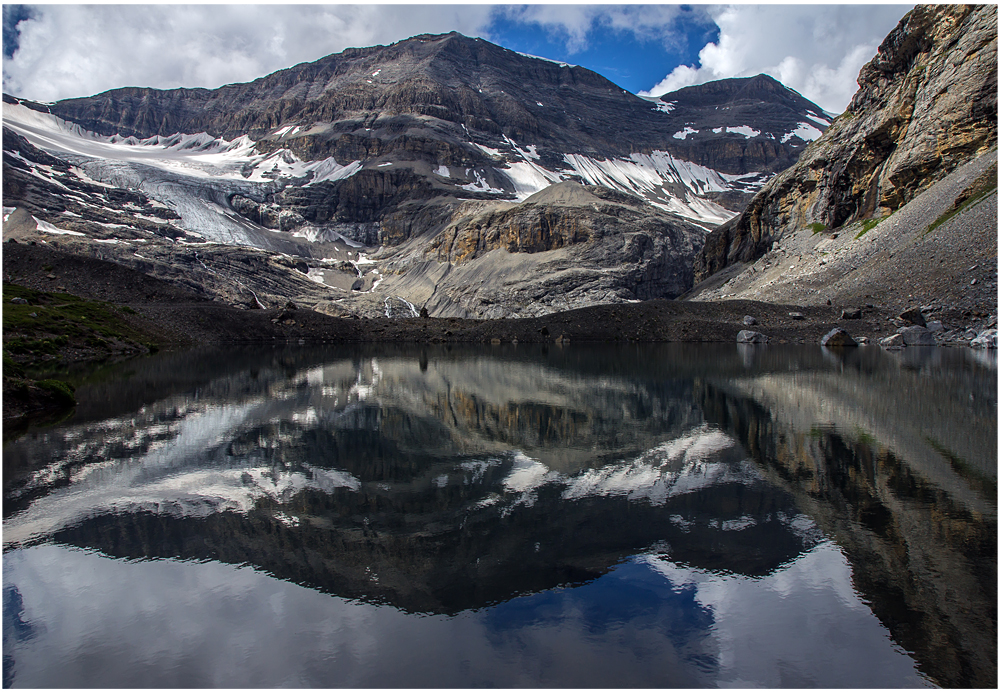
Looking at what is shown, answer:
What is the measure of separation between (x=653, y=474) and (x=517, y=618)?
175 inches

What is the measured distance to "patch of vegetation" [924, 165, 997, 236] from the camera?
142 feet

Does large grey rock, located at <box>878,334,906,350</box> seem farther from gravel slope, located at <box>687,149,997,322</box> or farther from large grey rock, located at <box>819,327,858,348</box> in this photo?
gravel slope, located at <box>687,149,997,322</box>

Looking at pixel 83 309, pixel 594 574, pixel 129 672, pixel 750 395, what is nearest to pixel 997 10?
pixel 750 395

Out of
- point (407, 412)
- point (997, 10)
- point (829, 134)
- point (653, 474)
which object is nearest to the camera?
point (653, 474)

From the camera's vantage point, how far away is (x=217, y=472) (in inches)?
349

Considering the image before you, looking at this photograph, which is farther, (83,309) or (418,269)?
(418,269)

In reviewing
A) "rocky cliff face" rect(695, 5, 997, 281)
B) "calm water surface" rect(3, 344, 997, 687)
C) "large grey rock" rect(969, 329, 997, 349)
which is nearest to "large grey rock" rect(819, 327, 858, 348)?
"large grey rock" rect(969, 329, 997, 349)

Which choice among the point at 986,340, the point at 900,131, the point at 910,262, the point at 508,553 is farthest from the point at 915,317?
the point at 508,553

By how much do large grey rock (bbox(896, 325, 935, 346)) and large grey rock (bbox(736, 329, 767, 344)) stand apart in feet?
28.2

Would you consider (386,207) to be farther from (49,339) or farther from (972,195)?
(972,195)

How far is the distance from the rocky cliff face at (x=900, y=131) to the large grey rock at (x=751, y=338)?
84.9 ft

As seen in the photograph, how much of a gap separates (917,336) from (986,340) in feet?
12.8

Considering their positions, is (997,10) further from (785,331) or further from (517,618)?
(517,618)

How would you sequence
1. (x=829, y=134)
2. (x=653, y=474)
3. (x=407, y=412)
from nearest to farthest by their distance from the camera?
(x=653, y=474) < (x=407, y=412) < (x=829, y=134)
